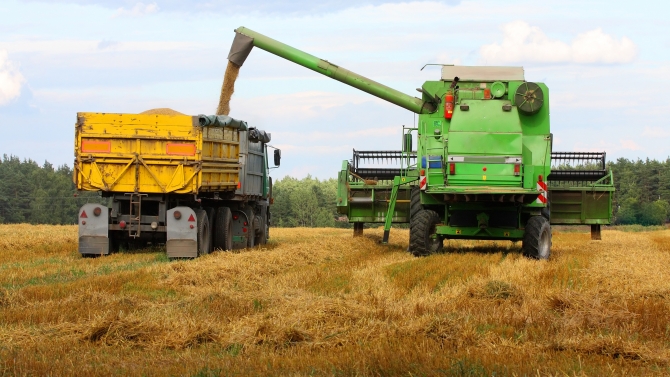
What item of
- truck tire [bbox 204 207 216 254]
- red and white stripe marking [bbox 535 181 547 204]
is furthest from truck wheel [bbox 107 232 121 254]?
red and white stripe marking [bbox 535 181 547 204]

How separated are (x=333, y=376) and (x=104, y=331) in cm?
256

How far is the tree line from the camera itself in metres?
81.9

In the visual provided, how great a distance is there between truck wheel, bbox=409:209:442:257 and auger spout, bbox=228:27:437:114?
4.62 metres

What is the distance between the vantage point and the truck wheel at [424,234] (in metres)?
16.6

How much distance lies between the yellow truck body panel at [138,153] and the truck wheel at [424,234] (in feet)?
12.9

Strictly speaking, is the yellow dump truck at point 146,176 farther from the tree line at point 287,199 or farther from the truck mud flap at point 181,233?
the tree line at point 287,199

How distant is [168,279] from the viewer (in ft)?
39.8

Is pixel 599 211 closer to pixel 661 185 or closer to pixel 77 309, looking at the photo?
pixel 77 309

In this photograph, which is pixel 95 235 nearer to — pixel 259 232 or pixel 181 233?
pixel 181 233

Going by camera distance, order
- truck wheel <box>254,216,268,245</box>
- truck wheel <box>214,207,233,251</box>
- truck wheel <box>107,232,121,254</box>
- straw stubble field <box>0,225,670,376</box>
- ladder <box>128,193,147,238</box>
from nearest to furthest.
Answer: straw stubble field <box>0,225,670,376</box> < ladder <box>128,193,147,238</box> < truck wheel <box>107,232,121,254</box> < truck wheel <box>214,207,233,251</box> < truck wheel <box>254,216,268,245</box>

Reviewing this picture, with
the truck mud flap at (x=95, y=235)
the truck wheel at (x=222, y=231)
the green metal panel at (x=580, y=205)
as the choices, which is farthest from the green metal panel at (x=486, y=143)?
the truck mud flap at (x=95, y=235)

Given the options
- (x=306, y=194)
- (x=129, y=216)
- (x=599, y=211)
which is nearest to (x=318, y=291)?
(x=129, y=216)

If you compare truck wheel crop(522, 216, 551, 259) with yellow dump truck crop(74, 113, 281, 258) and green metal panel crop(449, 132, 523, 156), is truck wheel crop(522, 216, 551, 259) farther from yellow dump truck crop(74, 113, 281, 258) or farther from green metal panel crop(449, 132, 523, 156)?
yellow dump truck crop(74, 113, 281, 258)

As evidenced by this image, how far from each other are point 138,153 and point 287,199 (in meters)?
87.3
